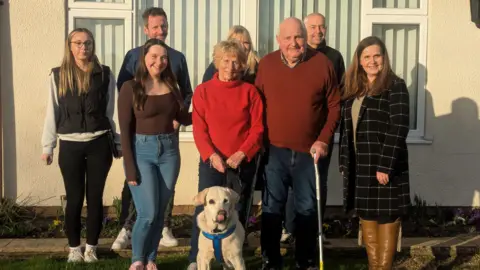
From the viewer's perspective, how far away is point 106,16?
22.1 feet

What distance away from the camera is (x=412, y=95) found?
7.12m

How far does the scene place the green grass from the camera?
5.02 meters

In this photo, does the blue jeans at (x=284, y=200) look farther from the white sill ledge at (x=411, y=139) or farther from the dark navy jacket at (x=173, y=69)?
the white sill ledge at (x=411, y=139)

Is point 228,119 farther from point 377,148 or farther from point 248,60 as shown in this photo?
point 377,148

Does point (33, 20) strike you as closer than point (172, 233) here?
→ No

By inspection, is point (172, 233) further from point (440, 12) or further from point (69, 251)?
point (440, 12)

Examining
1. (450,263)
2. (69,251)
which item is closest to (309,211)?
(450,263)

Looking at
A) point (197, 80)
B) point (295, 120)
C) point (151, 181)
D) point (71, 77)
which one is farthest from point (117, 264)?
point (197, 80)

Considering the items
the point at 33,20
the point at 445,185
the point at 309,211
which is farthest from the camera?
the point at 445,185

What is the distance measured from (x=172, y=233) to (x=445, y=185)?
3.35 m

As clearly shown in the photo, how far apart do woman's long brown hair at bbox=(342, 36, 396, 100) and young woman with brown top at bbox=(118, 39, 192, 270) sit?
1.37m

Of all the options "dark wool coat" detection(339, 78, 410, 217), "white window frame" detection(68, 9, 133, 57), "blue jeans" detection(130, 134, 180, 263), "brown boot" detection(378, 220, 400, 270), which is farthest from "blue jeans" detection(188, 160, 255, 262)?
"white window frame" detection(68, 9, 133, 57)

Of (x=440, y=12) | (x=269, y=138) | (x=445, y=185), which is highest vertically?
(x=440, y=12)

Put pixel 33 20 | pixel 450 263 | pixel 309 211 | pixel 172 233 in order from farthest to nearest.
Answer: pixel 33 20 → pixel 172 233 → pixel 450 263 → pixel 309 211
